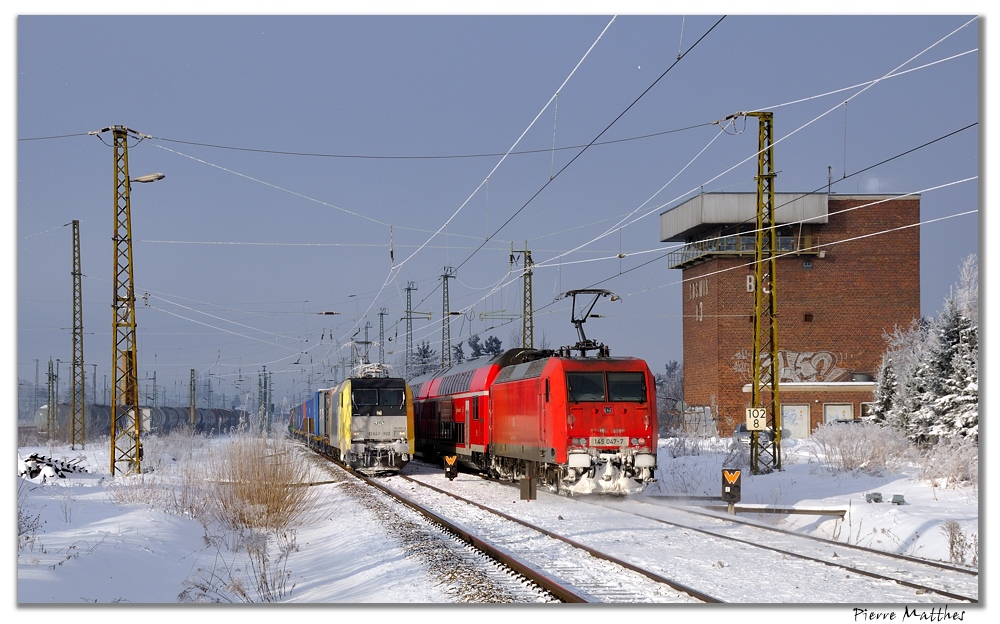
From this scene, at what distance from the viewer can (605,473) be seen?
2048cm

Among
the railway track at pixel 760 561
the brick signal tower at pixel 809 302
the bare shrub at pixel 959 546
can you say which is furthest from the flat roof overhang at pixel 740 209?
the bare shrub at pixel 959 546

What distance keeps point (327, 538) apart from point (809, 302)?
41554mm

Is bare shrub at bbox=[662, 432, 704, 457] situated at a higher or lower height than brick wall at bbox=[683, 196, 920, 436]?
lower

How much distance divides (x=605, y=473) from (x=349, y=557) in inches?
281

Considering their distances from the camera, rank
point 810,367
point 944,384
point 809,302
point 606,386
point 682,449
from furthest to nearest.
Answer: point 809,302 < point 810,367 < point 682,449 < point 944,384 < point 606,386

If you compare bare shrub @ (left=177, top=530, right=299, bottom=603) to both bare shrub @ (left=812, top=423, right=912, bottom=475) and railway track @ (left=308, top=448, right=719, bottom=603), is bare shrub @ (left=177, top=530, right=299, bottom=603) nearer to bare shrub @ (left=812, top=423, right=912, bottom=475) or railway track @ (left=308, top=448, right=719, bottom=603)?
railway track @ (left=308, top=448, right=719, bottom=603)

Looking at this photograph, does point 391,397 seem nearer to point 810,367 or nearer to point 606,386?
point 606,386

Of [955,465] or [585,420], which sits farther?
[955,465]

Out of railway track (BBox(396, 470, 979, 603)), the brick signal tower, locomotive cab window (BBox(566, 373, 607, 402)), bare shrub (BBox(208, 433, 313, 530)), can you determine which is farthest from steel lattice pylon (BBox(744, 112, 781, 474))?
the brick signal tower

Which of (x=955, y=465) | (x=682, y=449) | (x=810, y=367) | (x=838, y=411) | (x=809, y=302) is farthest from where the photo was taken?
(x=809, y=302)

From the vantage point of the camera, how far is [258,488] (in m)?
18.8

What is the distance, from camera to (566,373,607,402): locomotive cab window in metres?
20.4

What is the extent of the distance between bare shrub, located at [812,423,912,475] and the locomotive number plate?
8.15m

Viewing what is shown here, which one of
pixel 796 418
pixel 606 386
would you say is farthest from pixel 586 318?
pixel 796 418
